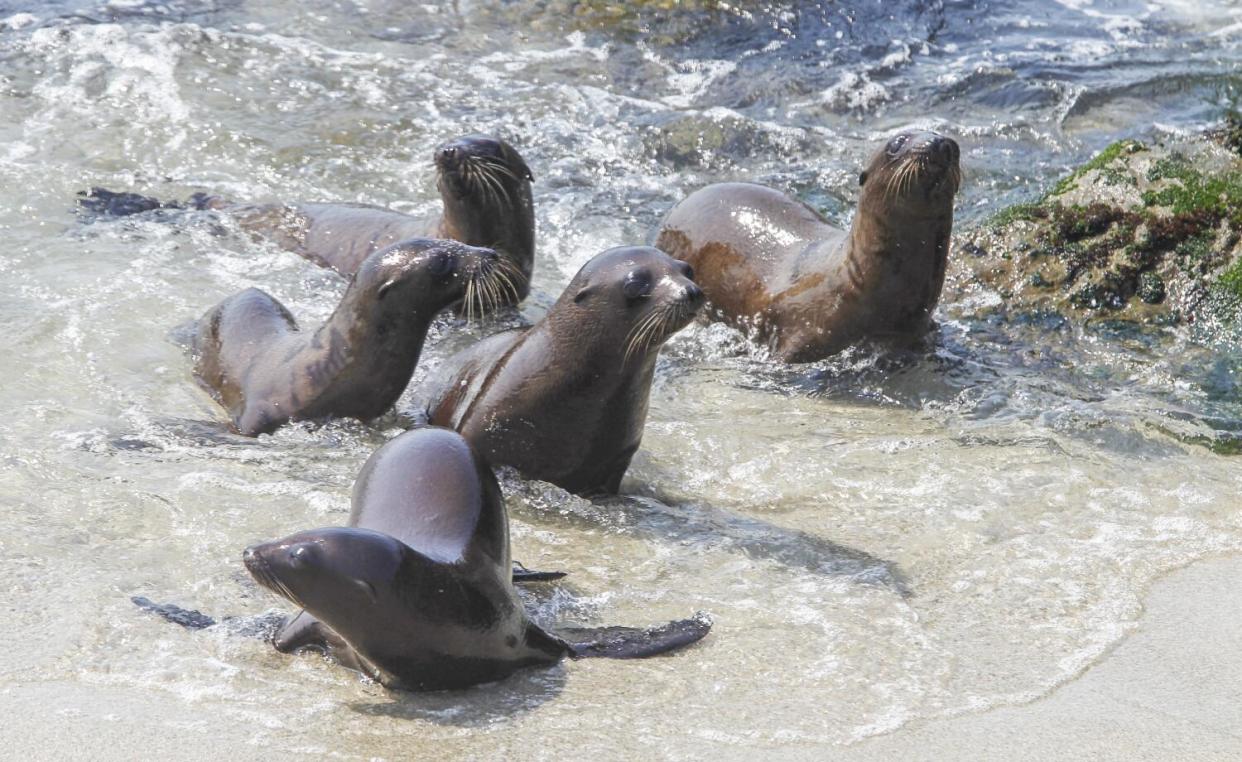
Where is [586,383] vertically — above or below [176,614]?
above

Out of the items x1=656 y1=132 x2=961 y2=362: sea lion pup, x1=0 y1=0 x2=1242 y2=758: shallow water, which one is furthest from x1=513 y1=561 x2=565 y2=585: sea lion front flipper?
x1=656 y1=132 x2=961 y2=362: sea lion pup

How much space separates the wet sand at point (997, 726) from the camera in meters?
4.02

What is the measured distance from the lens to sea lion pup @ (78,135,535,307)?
922 centimetres

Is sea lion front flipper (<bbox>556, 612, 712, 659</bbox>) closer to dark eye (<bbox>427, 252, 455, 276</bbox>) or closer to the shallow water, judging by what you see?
the shallow water

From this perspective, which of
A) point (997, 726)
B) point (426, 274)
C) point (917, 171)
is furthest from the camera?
point (917, 171)

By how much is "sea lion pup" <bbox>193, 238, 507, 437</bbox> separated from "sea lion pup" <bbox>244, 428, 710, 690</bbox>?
1923 millimetres

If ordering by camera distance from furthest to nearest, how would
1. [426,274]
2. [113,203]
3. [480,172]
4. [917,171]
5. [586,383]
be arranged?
[113,203] < [480,172] < [917,171] < [426,274] < [586,383]

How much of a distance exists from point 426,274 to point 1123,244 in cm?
414

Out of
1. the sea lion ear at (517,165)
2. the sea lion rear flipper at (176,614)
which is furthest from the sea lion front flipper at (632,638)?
the sea lion ear at (517,165)

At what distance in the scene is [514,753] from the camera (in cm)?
411

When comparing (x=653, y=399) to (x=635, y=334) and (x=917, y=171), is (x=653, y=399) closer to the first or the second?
(x=635, y=334)

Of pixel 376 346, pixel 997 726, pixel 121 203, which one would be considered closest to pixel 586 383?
pixel 376 346

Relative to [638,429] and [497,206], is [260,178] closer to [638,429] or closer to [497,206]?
[497,206]

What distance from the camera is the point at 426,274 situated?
22.9 feet
